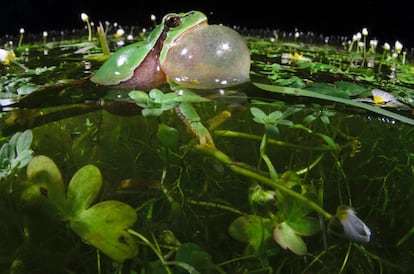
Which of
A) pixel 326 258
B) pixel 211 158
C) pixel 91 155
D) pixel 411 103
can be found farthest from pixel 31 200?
pixel 411 103

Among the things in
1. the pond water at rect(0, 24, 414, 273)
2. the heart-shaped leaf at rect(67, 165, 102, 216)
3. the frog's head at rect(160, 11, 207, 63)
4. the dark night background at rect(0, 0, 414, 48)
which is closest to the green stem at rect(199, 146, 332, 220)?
the pond water at rect(0, 24, 414, 273)

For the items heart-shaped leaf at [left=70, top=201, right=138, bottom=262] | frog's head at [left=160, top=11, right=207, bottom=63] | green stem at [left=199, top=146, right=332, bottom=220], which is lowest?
heart-shaped leaf at [left=70, top=201, right=138, bottom=262]

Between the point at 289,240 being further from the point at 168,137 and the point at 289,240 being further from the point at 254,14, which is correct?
the point at 254,14

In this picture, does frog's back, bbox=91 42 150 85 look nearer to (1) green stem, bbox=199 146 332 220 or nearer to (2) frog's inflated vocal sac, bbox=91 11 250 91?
(2) frog's inflated vocal sac, bbox=91 11 250 91

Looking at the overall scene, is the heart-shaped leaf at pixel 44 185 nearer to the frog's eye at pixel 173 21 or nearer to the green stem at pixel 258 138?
the green stem at pixel 258 138

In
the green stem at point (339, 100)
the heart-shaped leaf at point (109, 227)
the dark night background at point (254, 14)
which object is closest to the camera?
the heart-shaped leaf at point (109, 227)

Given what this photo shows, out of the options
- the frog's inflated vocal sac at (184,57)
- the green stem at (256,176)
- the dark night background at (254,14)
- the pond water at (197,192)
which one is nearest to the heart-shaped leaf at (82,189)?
the pond water at (197,192)

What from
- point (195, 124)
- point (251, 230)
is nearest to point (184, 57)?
point (195, 124)

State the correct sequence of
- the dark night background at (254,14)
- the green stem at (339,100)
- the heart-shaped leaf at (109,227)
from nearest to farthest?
1. the heart-shaped leaf at (109,227)
2. the green stem at (339,100)
3. the dark night background at (254,14)
